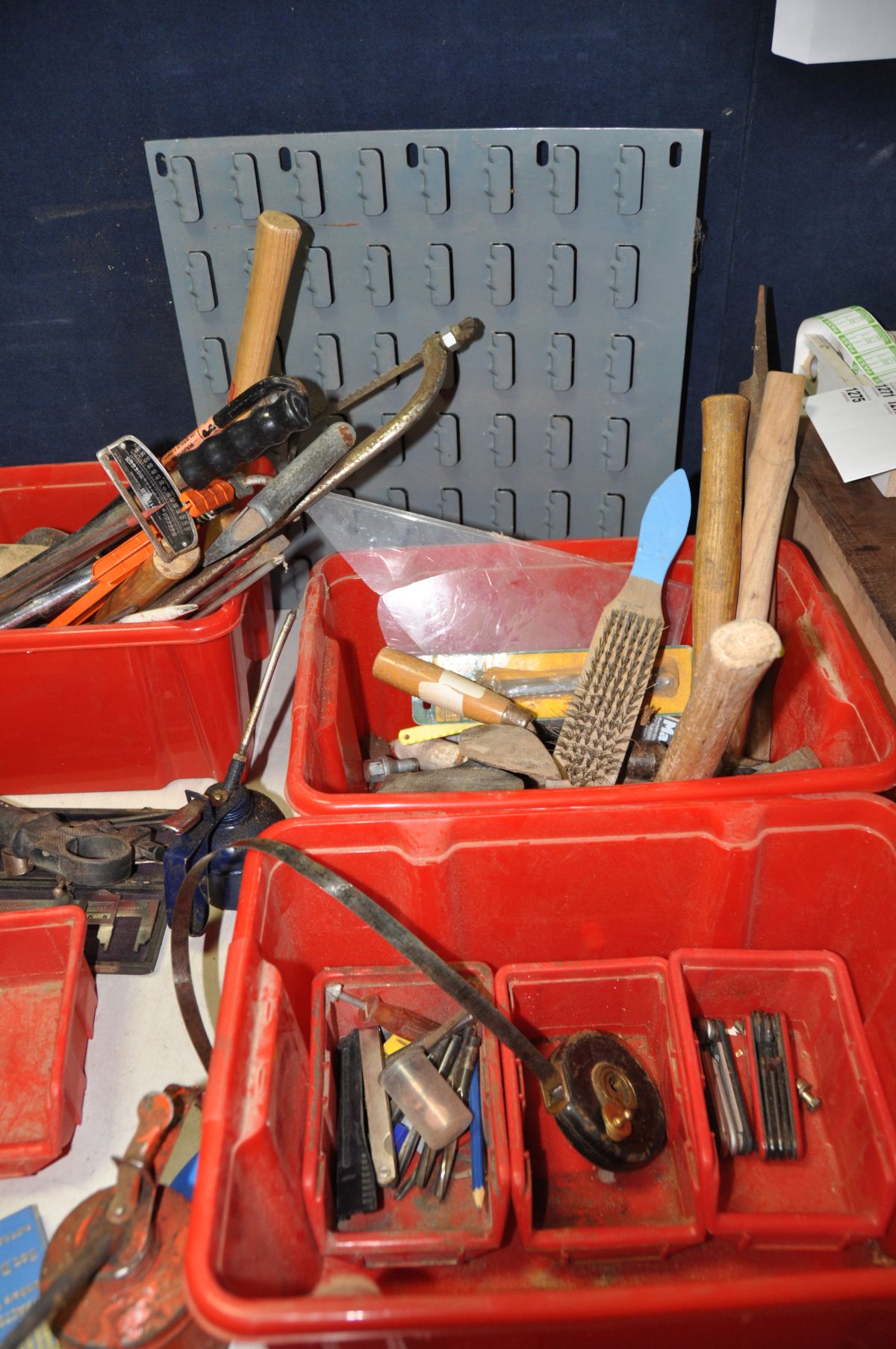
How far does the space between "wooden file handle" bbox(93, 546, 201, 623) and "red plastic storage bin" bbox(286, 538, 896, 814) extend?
0.11m

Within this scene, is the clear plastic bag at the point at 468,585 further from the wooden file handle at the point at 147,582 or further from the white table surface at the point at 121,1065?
the white table surface at the point at 121,1065

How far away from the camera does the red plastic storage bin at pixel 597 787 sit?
62 centimetres

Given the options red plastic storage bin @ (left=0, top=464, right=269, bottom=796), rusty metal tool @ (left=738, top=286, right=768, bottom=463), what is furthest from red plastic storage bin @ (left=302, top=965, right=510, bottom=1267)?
rusty metal tool @ (left=738, top=286, right=768, bottom=463)

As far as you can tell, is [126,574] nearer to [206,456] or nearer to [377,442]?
[206,456]

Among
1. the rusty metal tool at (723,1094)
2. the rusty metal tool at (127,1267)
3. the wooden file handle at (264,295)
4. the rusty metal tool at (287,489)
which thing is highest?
the wooden file handle at (264,295)

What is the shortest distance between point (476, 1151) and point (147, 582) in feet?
1.69

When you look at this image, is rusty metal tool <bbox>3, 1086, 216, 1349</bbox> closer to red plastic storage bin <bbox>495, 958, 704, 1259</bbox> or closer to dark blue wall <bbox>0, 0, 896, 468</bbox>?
red plastic storage bin <bbox>495, 958, 704, 1259</bbox>

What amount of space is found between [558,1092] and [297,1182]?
183 mm

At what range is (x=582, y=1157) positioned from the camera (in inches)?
26.3

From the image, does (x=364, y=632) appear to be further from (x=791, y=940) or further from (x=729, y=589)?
(x=791, y=940)

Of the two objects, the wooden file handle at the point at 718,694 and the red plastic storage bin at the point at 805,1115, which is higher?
the wooden file handle at the point at 718,694

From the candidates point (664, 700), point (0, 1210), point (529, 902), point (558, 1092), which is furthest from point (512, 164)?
point (0, 1210)

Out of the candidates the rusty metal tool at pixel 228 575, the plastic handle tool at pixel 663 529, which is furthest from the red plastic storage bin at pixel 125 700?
the plastic handle tool at pixel 663 529

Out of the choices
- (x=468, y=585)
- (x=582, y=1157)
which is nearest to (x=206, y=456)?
(x=468, y=585)
